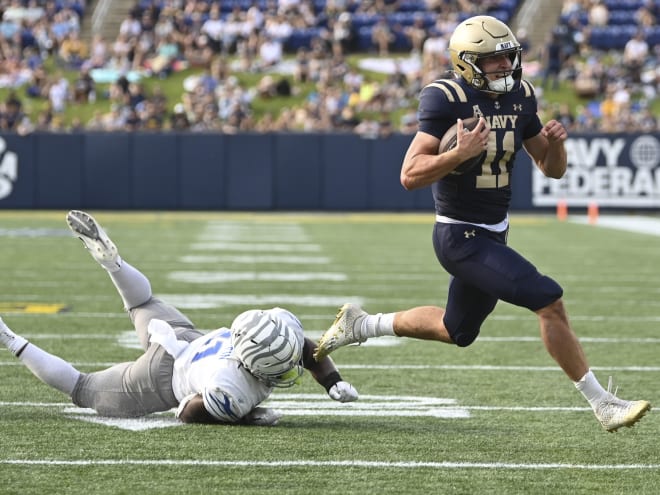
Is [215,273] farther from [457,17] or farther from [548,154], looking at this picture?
[457,17]

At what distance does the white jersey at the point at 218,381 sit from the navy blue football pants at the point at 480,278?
871 millimetres

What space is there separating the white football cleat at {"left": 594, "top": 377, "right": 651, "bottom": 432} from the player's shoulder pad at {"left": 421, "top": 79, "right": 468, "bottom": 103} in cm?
130

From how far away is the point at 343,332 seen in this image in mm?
5520

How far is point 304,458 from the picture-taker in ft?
15.1

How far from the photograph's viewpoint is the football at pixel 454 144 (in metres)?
4.98

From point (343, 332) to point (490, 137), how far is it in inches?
42.3

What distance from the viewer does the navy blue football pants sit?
488 centimetres

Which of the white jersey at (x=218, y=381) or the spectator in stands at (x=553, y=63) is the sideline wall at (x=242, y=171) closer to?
the spectator in stands at (x=553, y=63)

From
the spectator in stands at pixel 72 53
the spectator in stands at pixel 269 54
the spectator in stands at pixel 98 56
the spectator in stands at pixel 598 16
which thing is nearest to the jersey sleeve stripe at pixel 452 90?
the spectator in stands at pixel 269 54

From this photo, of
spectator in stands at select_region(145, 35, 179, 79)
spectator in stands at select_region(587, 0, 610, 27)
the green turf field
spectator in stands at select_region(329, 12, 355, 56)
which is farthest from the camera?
spectator in stands at select_region(587, 0, 610, 27)

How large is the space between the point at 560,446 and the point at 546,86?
66.6 feet

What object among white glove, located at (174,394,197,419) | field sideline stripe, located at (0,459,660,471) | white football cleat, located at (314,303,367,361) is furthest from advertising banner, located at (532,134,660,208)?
field sideline stripe, located at (0,459,660,471)

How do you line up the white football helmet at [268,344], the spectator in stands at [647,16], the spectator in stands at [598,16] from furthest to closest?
the spectator in stands at [598,16] → the spectator in stands at [647,16] → the white football helmet at [268,344]

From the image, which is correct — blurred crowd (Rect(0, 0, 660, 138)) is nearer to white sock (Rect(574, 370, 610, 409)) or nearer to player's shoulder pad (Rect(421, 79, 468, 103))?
player's shoulder pad (Rect(421, 79, 468, 103))
